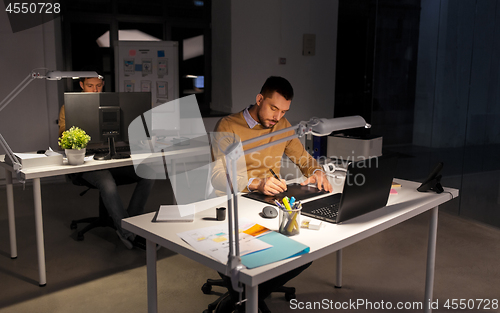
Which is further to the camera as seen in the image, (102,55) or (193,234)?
(102,55)

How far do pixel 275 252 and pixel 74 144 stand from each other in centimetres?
181

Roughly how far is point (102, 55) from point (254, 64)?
197 centimetres

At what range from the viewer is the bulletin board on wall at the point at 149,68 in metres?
5.49

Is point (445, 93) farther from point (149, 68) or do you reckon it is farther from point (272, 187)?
point (149, 68)

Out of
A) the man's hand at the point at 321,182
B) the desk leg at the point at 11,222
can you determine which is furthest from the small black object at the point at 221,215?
the desk leg at the point at 11,222

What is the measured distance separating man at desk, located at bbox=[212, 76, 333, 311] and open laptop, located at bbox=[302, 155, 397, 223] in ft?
0.87

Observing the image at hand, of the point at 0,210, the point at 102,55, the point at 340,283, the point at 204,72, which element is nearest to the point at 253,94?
the point at 204,72

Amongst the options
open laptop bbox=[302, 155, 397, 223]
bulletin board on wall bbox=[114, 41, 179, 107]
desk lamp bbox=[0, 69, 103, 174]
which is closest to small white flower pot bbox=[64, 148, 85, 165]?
desk lamp bbox=[0, 69, 103, 174]

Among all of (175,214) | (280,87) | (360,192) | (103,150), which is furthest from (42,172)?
(360,192)

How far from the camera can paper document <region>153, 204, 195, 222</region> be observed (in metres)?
1.76

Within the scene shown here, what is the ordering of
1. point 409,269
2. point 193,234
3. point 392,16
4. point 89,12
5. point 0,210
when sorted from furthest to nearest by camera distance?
point 89,12 < point 392,16 < point 0,210 < point 409,269 < point 193,234

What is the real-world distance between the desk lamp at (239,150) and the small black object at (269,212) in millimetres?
283

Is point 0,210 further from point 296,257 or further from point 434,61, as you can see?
point 434,61

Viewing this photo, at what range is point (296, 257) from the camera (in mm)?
1421
